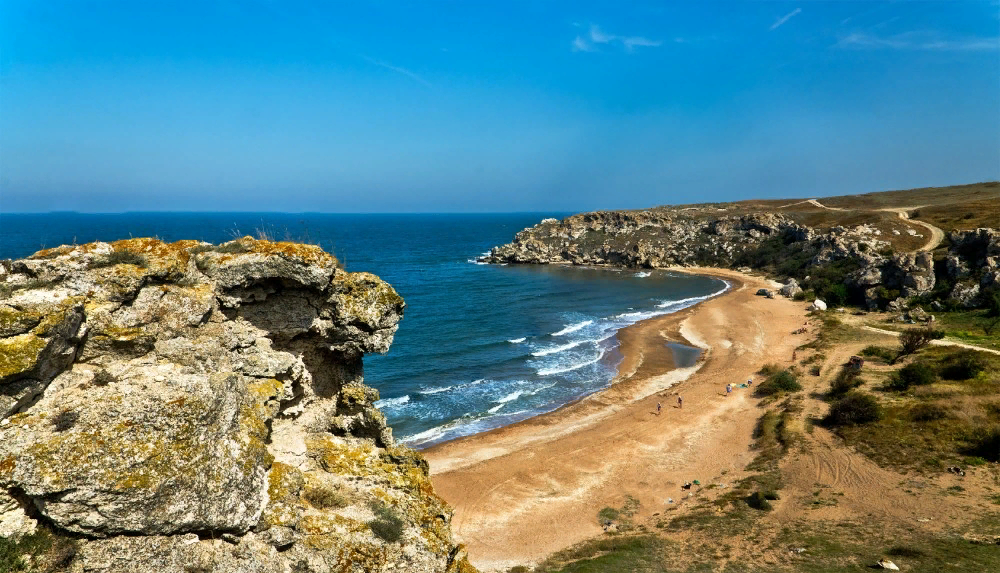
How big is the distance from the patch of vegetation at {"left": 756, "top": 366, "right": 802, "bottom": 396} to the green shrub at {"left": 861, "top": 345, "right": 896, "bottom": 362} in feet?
20.6

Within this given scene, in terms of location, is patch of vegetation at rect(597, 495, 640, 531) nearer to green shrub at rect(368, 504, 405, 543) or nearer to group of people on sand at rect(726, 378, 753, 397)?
green shrub at rect(368, 504, 405, 543)

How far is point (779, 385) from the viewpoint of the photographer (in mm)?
34062

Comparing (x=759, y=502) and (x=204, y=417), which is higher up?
(x=204, y=417)

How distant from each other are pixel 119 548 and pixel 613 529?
57.2 ft

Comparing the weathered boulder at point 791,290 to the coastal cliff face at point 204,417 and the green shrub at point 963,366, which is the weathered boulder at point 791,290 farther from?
the coastal cliff face at point 204,417

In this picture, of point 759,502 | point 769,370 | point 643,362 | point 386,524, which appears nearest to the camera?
point 386,524

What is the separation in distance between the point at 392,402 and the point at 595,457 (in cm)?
1385

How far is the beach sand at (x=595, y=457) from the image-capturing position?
20.9 metres

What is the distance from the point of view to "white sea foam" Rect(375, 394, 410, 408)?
1292 inches

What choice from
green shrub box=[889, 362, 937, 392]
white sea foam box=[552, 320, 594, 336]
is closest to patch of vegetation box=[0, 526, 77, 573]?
green shrub box=[889, 362, 937, 392]

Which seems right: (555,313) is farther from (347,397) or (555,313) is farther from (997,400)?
(347,397)

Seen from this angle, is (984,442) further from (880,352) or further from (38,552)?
(38,552)

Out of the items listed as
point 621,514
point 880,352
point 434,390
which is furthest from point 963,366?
point 434,390

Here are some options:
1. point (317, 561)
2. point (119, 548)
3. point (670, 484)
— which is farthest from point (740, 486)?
point (119, 548)
